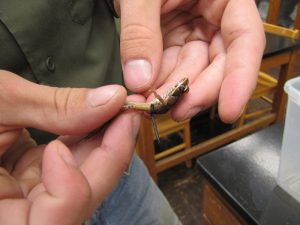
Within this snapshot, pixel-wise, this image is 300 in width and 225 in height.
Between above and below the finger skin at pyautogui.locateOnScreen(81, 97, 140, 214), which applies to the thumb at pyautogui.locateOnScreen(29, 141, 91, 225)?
above

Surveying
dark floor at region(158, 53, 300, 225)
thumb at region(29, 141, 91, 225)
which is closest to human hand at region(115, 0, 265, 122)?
thumb at region(29, 141, 91, 225)

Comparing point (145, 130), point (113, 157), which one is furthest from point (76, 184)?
point (145, 130)

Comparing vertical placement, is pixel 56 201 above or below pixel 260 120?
above

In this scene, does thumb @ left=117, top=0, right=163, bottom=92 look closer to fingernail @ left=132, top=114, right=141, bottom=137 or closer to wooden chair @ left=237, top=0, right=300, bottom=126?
fingernail @ left=132, top=114, right=141, bottom=137

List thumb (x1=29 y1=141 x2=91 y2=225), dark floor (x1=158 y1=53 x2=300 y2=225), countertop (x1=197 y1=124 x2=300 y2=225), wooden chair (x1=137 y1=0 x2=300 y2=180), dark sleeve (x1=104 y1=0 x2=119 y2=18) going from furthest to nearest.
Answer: dark floor (x1=158 y1=53 x2=300 y2=225), wooden chair (x1=137 y1=0 x2=300 y2=180), dark sleeve (x1=104 y1=0 x2=119 y2=18), countertop (x1=197 y1=124 x2=300 y2=225), thumb (x1=29 y1=141 x2=91 y2=225)

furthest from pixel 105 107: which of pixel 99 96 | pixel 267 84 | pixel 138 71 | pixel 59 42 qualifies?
pixel 267 84

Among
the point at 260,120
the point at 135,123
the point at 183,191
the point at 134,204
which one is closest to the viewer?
the point at 135,123

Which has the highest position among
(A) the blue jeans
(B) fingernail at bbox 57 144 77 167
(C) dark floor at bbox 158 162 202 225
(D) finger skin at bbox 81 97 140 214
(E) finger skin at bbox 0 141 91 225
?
(B) fingernail at bbox 57 144 77 167

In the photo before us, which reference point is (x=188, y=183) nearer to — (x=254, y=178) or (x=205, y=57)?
(x=254, y=178)
